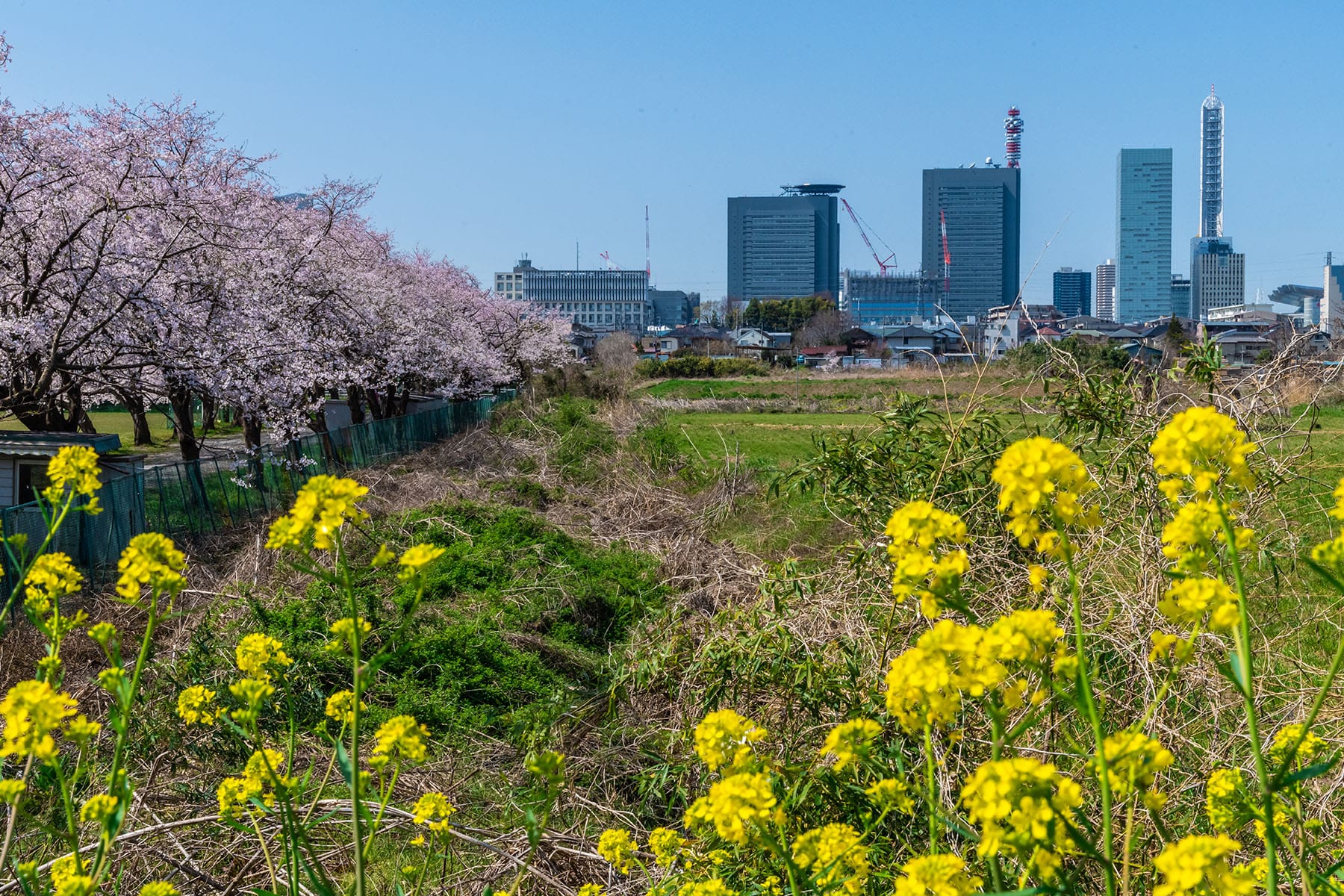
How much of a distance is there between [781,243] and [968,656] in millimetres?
197804

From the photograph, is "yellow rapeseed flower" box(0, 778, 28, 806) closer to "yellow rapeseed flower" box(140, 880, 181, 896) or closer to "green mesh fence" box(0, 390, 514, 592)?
"yellow rapeseed flower" box(140, 880, 181, 896)

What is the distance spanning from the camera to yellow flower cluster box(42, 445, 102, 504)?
7.80 feet

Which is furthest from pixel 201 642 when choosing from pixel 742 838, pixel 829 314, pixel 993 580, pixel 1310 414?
pixel 829 314

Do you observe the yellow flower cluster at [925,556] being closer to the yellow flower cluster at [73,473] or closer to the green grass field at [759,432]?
the yellow flower cluster at [73,473]

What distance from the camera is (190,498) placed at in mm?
11156

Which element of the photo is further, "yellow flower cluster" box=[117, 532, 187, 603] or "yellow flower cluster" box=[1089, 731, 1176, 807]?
"yellow flower cluster" box=[117, 532, 187, 603]

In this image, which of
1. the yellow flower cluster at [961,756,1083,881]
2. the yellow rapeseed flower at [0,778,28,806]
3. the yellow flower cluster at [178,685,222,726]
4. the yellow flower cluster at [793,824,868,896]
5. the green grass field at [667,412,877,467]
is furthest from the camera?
the green grass field at [667,412,877,467]

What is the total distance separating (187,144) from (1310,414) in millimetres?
12246

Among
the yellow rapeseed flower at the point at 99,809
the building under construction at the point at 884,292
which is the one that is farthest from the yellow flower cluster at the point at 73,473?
the building under construction at the point at 884,292

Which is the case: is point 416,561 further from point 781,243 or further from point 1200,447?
point 781,243

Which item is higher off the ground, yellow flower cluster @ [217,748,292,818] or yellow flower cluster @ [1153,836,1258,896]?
yellow flower cluster @ [1153,836,1258,896]

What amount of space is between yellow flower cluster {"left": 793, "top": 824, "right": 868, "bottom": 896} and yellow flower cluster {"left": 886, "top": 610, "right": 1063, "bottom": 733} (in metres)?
0.43

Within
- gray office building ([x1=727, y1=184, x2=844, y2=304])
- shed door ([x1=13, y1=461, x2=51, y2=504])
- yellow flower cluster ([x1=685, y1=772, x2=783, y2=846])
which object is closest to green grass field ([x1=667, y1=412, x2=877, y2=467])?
shed door ([x1=13, y1=461, x2=51, y2=504])

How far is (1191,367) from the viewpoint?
17.7ft
